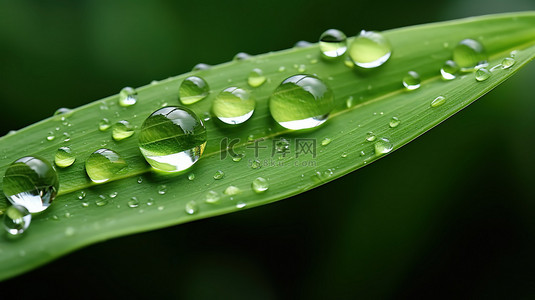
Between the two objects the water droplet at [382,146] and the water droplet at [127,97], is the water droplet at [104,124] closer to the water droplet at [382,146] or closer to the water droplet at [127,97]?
the water droplet at [127,97]

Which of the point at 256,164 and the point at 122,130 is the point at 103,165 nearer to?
the point at 122,130

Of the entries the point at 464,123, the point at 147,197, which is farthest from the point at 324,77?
the point at 464,123

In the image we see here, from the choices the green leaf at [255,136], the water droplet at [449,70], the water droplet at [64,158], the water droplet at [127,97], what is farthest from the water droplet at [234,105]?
the water droplet at [449,70]

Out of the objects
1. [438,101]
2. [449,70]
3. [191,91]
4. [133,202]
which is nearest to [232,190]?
[133,202]

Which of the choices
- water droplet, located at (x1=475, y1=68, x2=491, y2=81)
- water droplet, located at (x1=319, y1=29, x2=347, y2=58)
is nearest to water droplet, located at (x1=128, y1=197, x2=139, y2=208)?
water droplet, located at (x1=319, y1=29, x2=347, y2=58)

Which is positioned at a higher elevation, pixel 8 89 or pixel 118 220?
pixel 8 89

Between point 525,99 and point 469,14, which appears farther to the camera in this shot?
point 469,14

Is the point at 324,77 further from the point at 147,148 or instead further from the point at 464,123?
the point at 464,123

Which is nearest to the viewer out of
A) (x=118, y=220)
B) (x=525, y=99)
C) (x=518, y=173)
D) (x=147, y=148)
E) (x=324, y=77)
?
(x=118, y=220)

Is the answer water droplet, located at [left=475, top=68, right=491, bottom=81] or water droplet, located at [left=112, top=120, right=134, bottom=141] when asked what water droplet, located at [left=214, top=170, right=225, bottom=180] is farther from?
water droplet, located at [left=475, top=68, right=491, bottom=81]
